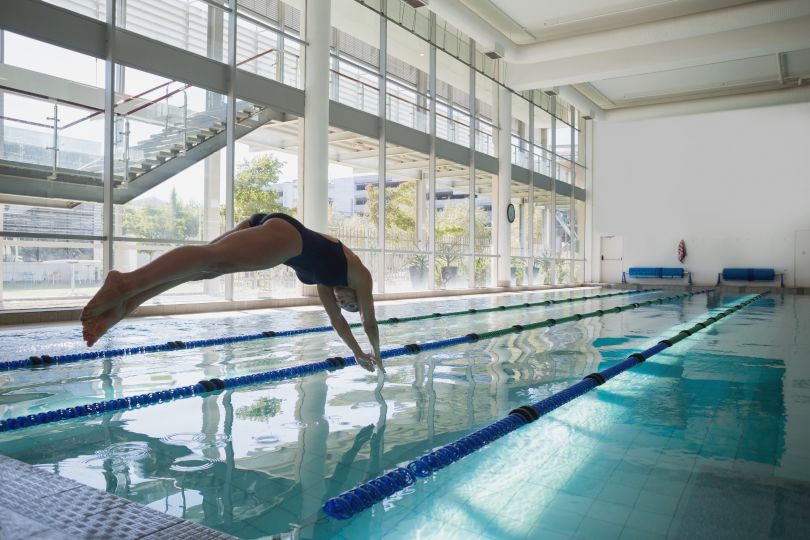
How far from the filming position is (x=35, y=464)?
8.27 feet

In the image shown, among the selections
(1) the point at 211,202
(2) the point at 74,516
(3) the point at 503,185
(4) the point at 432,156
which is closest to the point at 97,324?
(2) the point at 74,516

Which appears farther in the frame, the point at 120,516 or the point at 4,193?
the point at 4,193

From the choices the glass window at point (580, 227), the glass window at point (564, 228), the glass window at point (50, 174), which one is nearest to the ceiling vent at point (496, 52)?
the glass window at point (564, 228)

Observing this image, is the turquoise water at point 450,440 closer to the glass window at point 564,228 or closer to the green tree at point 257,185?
the green tree at point 257,185

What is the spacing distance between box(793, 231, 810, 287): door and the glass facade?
10.2 meters

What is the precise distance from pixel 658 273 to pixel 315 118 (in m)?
15.2

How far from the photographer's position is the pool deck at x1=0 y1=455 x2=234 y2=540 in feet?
5.60

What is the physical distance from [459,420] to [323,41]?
29.6 ft

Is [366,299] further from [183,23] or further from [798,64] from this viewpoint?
[798,64]

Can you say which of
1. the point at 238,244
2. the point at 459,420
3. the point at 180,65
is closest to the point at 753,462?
the point at 459,420

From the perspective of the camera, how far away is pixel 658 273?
2136cm

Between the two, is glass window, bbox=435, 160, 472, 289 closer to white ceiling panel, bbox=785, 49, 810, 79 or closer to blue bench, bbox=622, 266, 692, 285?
blue bench, bbox=622, 266, 692, 285

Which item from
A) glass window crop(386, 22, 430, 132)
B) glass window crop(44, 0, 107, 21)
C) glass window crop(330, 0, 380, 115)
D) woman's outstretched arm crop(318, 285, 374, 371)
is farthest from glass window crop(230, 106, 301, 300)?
woman's outstretched arm crop(318, 285, 374, 371)

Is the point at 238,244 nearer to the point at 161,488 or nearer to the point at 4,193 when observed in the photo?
the point at 161,488
